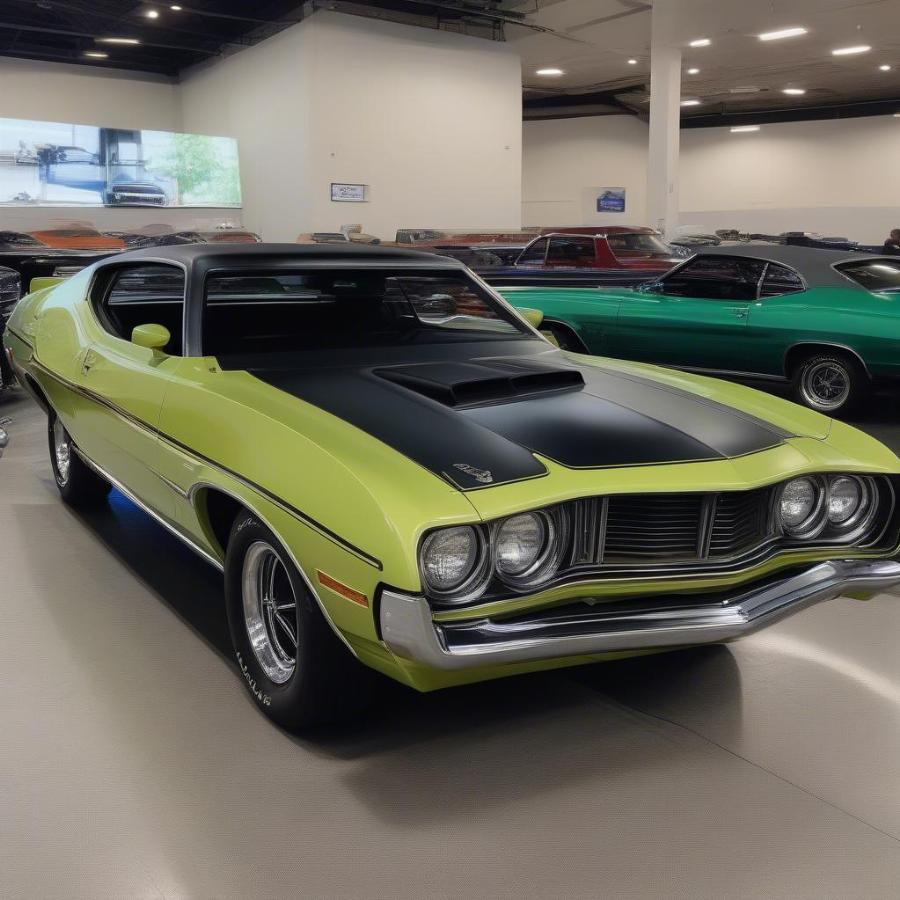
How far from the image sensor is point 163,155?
686 inches

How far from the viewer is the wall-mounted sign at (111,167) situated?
15.9 meters

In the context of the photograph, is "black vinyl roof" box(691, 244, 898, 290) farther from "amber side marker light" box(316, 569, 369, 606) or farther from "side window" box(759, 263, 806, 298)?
"amber side marker light" box(316, 569, 369, 606)

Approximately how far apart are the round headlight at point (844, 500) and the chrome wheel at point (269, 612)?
4.70 ft

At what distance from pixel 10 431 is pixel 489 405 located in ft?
15.2

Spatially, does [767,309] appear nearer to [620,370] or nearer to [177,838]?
[620,370]

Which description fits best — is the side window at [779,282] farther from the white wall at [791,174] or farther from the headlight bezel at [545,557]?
the white wall at [791,174]

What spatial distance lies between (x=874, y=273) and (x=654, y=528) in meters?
5.08

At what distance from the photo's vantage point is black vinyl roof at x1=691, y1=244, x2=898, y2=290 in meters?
6.38

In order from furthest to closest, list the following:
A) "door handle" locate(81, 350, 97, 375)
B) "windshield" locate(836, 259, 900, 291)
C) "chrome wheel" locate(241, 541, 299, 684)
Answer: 1. "windshield" locate(836, 259, 900, 291)
2. "door handle" locate(81, 350, 97, 375)
3. "chrome wheel" locate(241, 541, 299, 684)

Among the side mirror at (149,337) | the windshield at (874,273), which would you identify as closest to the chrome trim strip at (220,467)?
the side mirror at (149,337)

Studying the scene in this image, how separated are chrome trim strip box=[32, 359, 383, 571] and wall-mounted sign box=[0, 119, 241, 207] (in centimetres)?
1402

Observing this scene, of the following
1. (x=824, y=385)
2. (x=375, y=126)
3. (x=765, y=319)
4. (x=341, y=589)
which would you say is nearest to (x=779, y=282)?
(x=765, y=319)

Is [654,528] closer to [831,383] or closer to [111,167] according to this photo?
[831,383]

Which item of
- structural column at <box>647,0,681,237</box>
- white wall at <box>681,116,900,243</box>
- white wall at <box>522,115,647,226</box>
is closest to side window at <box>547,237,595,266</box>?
structural column at <box>647,0,681,237</box>
